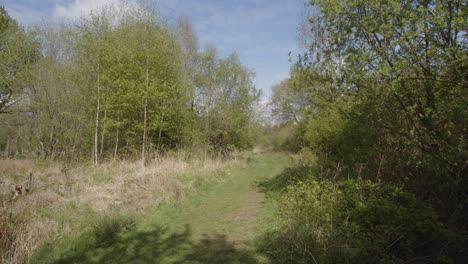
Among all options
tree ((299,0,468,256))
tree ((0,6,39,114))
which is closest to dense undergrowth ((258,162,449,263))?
tree ((299,0,468,256))

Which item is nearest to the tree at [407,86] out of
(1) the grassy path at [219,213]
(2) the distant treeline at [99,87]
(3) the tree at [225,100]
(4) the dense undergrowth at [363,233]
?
(4) the dense undergrowth at [363,233]

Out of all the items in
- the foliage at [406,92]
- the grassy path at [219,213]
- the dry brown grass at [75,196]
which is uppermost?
the foliage at [406,92]

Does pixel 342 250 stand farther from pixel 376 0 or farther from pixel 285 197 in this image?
pixel 376 0

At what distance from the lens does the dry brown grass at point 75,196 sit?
16.7ft

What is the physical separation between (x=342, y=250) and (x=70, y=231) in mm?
5510

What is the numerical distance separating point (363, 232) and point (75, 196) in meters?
7.44

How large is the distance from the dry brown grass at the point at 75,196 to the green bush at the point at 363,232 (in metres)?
4.32

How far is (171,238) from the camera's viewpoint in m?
5.81

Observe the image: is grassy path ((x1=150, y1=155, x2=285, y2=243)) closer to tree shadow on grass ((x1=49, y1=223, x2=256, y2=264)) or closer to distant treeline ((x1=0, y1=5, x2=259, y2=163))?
tree shadow on grass ((x1=49, y1=223, x2=256, y2=264))

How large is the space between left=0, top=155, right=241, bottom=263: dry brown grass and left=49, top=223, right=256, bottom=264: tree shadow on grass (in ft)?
2.60

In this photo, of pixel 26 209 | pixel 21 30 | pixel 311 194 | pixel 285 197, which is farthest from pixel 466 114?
pixel 21 30

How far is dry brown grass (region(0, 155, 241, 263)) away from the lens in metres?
5.09

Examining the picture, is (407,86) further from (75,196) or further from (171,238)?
(75,196)

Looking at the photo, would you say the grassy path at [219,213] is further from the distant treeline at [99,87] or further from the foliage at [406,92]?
the distant treeline at [99,87]
